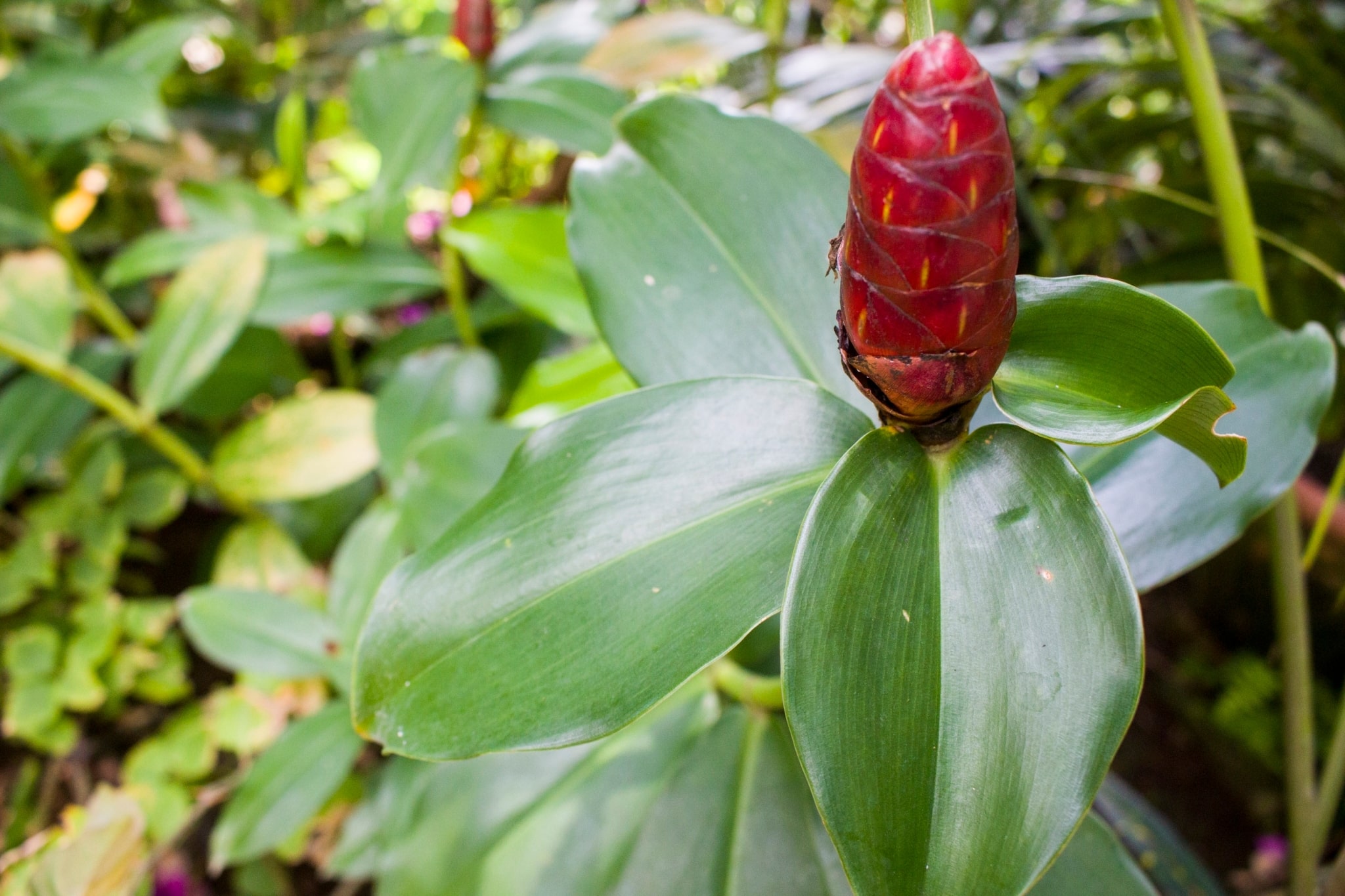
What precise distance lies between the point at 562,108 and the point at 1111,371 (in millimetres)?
671

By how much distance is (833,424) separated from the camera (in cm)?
36

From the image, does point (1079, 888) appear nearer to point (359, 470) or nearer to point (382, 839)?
point (382, 839)

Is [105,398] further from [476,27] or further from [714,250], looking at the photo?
[714,250]

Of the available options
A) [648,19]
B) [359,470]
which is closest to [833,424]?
[359,470]

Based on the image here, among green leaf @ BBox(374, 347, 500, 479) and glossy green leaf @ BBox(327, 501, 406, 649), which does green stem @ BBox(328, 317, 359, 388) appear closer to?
green leaf @ BBox(374, 347, 500, 479)

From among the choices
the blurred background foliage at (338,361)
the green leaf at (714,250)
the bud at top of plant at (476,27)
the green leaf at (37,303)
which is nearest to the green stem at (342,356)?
the blurred background foliage at (338,361)

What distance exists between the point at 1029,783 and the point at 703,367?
0.25 metres

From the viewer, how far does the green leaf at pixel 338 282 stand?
854 mm

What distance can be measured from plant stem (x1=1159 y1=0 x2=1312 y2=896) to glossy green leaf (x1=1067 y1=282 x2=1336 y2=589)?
0.05 metres

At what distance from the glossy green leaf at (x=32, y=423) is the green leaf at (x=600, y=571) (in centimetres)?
75

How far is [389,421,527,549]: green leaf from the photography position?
60 centimetres

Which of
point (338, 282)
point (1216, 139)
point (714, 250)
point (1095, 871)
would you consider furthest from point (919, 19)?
point (338, 282)

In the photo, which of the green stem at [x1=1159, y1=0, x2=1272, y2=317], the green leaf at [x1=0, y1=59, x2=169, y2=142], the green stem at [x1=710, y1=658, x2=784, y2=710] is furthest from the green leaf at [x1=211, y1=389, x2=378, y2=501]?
the green stem at [x1=1159, y1=0, x2=1272, y2=317]

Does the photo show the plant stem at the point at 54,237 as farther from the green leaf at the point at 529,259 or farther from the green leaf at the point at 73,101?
the green leaf at the point at 529,259
